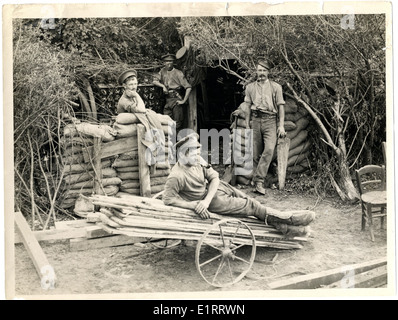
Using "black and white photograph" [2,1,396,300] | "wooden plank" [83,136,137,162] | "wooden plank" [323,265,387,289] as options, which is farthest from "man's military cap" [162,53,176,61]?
"wooden plank" [323,265,387,289]

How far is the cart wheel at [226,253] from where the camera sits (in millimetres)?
7422

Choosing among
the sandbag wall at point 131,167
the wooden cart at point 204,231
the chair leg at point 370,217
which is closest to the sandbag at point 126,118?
the sandbag wall at point 131,167

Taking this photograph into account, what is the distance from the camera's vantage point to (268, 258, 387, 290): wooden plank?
25.0ft

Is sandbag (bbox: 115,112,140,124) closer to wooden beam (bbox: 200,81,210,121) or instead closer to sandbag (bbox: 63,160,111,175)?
sandbag (bbox: 63,160,111,175)

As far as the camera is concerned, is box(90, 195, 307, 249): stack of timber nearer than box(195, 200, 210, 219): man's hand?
Yes

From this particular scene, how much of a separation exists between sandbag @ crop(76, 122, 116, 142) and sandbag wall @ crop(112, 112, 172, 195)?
Result: 0.23 feet

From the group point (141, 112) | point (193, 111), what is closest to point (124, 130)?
point (141, 112)

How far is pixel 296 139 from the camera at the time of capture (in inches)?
316

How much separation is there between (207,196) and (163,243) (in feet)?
2.61

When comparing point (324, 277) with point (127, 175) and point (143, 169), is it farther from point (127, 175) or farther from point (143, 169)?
point (127, 175)

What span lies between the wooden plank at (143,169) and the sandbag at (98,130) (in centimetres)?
31

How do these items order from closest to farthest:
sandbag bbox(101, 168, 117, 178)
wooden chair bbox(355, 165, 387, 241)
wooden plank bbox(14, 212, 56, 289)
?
wooden plank bbox(14, 212, 56, 289), sandbag bbox(101, 168, 117, 178), wooden chair bbox(355, 165, 387, 241)

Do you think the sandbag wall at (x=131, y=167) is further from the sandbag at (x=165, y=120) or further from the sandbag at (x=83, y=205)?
the sandbag at (x=83, y=205)

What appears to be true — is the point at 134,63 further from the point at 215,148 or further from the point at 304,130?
the point at 304,130
